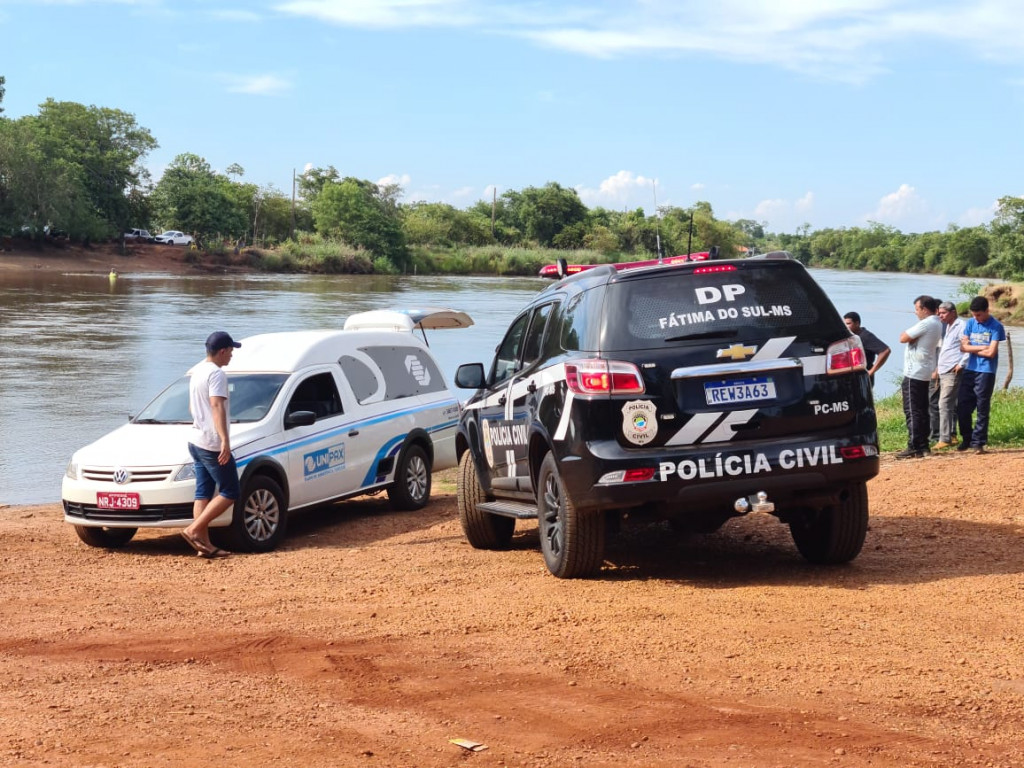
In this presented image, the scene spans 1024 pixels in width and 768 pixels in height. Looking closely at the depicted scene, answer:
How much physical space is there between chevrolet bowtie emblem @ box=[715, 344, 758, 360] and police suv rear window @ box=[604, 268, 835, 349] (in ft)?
0.26

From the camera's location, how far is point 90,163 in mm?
95438

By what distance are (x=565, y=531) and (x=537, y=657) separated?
1488 mm

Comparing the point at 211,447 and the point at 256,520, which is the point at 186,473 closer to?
the point at 211,447

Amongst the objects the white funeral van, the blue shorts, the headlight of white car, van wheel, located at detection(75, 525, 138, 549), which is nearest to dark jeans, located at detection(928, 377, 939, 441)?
the white funeral van

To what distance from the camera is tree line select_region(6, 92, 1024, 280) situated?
82.1 m

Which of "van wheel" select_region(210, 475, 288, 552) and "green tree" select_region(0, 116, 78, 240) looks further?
"green tree" select_region(0, 116, 78, 240)

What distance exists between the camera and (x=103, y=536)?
1018 cm

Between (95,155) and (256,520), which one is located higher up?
(95,155)

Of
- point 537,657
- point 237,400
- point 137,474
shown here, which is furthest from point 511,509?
point 237,400

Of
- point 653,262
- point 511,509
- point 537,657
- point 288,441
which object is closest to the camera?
point 537,657

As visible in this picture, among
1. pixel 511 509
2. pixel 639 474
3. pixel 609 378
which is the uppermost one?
pixel 609 378

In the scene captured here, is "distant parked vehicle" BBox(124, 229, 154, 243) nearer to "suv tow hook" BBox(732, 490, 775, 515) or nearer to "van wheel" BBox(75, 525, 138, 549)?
"van wheel" BBox(75, 525, 138, 549)

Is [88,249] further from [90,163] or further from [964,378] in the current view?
[964,378]

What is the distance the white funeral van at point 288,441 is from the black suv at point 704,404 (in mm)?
3718
